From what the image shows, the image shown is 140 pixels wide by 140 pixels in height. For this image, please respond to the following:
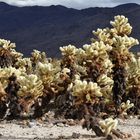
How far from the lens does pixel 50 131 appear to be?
15594 millimetres

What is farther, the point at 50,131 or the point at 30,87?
the point at 30,87

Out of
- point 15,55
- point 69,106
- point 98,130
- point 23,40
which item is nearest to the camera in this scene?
point 98,130

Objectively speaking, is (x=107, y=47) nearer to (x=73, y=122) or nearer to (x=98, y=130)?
(x=73, y=122)

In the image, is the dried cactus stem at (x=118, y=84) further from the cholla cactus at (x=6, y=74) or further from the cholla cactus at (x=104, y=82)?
the cholla cactus at (x=6, y=74)

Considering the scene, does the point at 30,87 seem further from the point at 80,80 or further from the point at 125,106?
the point at 125,106

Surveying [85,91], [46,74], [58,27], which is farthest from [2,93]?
[58,27]

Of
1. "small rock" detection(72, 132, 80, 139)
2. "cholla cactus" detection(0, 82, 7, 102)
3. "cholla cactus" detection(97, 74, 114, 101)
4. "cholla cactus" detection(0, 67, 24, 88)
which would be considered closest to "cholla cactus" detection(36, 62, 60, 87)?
"cholla cactus" detection(0, 67, 24, 88)

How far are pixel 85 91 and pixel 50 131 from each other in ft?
5.65

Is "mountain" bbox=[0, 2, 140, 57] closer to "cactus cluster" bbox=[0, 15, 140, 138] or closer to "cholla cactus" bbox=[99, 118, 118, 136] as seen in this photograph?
"cactus cluster" bbox=[0, 15, 140, 138]

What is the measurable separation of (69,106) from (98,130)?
395 cm

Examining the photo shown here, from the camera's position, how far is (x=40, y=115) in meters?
18.3

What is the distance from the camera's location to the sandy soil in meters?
14.5

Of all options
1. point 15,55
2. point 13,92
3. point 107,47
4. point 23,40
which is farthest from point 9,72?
point 23,40

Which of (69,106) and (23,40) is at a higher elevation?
(69,106)
